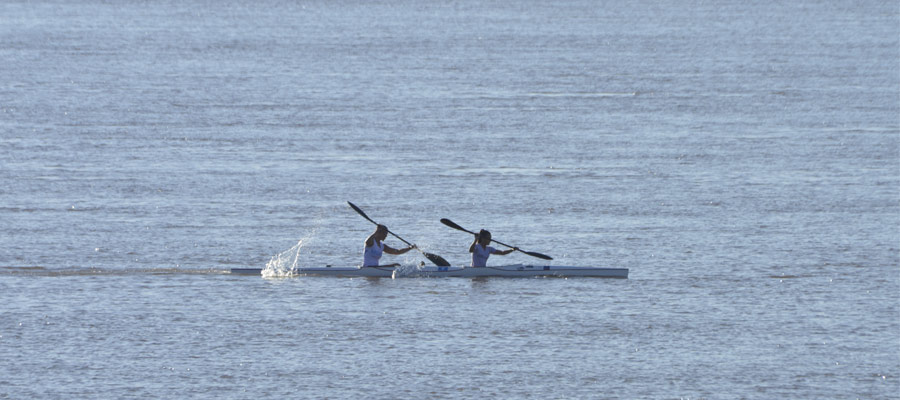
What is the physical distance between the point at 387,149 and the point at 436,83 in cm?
1872

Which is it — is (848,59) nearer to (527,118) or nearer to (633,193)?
(527,118)

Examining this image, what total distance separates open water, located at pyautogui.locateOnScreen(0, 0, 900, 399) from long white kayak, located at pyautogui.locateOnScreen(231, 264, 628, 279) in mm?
329

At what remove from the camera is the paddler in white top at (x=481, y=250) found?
109 ft

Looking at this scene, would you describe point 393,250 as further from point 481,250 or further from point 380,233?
point 481,250

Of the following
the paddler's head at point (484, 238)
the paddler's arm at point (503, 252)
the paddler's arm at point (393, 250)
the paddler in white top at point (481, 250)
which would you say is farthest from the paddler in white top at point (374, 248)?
the paddler's arm at point (503, 252)

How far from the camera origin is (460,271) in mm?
33438

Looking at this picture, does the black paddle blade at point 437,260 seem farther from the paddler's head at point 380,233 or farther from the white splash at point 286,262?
the white splash at point 286,262

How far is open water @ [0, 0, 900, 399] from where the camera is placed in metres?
26.4

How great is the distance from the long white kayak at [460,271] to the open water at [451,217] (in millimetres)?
329

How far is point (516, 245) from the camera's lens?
36.6 meters

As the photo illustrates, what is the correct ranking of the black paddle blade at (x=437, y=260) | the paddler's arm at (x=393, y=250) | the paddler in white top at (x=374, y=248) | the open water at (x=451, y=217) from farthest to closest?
1. the paddler's arm at (x=393, y=250)
2. the black paddle blade at (x=437, y=260)
3. the paddler in white top at (x=374, y=248)
4. the open water at (x=451, y=217)

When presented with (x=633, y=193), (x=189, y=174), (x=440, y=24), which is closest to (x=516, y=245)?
(x=633, y=193)

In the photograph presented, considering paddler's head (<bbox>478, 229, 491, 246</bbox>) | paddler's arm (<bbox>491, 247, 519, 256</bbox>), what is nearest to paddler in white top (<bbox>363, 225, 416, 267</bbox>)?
paddler's head (<bbox>478, 229, 491, 246</bbox>)

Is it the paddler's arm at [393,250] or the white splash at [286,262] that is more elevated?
the paddler's arm at [393,250]
